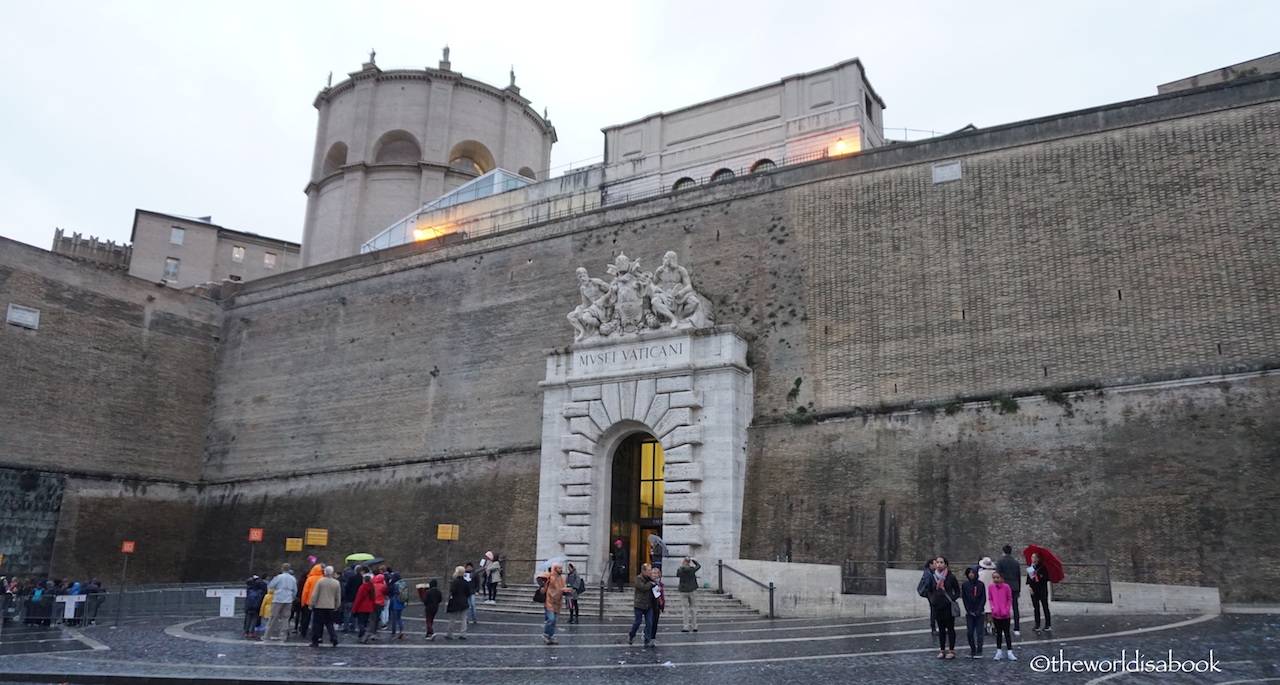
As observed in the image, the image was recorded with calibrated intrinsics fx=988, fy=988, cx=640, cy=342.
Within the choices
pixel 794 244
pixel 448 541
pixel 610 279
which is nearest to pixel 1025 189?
pixel 794 244

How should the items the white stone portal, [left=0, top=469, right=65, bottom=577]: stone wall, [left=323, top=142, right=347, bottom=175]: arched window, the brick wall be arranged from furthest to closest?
[left=323, top=142, right=347, bottom=175]: arched window < [left=0, top=469, right=65, bottom=577]: stone wall < the white stone portal < the brick wall

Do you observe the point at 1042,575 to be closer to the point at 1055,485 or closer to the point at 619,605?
the point at 1055,485

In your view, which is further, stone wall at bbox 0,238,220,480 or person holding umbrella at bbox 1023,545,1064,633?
stone wall at bbox 0,238,220,480

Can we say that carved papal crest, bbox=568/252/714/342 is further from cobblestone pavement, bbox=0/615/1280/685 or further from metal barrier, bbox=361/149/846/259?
cobblestone pavement, bbox=0/615/1280/685

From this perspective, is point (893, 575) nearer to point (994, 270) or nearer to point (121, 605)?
point (994, 270)

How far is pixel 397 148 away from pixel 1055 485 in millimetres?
34441

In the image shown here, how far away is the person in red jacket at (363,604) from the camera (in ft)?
53.2

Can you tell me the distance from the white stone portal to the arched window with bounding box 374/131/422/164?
74.5 feet

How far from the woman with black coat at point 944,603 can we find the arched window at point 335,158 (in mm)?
38677

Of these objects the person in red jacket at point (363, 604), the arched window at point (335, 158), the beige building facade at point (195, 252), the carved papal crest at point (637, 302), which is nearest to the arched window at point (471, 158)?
the arched window at point (335, 158)

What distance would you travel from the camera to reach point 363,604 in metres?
16.2

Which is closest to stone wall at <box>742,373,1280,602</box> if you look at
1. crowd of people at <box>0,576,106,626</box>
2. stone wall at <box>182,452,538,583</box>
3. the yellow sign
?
stone wall at <box>182,452,538,583</box>
